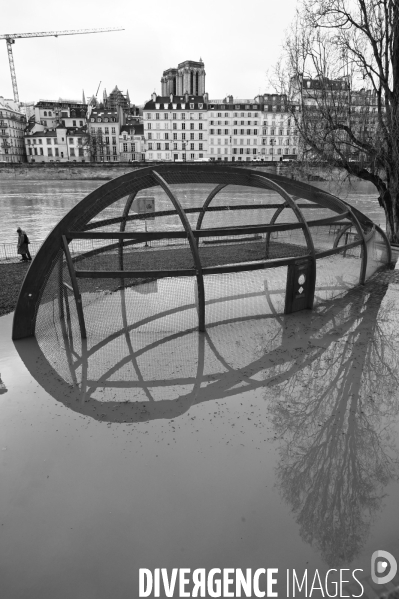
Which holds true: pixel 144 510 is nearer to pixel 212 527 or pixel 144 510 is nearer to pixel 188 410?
pixel 212 527

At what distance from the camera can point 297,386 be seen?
7.02 m

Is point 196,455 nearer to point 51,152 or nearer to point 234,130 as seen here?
point 234,130

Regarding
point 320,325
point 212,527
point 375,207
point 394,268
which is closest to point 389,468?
point 212,527

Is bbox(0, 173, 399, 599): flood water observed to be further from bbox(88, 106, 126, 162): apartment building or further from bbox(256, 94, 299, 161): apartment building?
bbox(88, 106, 126, 162): apartment building

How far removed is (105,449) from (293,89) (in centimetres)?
1867

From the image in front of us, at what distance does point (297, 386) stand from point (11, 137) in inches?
4530

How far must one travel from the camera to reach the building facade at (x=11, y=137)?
332 ft

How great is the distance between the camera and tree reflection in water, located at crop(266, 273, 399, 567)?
14.4ft

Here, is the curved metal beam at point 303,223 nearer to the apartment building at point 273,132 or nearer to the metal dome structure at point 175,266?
the metal dome structure at point 175,266

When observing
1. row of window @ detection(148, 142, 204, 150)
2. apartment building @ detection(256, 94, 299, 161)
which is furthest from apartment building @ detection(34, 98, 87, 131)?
apartment building @ detection(256, 94, 299, 161)

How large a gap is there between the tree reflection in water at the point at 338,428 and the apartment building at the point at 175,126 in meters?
92.2

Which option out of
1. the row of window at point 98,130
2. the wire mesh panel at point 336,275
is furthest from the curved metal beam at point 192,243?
the row of window at point 98,130

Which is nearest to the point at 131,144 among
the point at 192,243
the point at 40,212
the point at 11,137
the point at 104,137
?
the point at 104,137

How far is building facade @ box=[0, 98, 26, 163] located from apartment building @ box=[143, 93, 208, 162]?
34.7 metres
